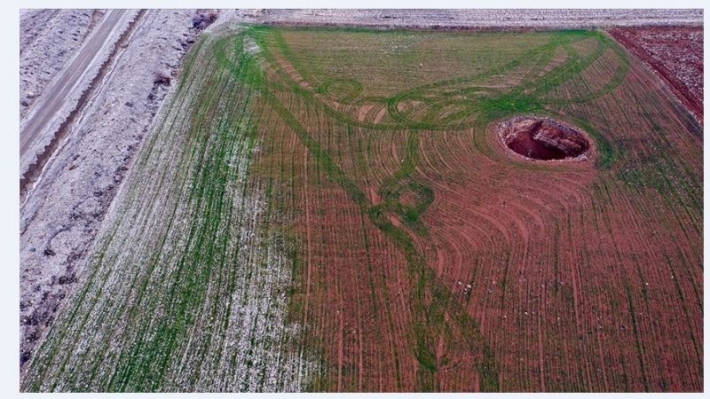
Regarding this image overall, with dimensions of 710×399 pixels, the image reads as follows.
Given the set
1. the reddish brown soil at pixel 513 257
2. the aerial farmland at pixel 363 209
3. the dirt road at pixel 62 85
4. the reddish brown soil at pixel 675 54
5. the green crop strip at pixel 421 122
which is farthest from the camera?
the reddish brown soil at pixel 675 54

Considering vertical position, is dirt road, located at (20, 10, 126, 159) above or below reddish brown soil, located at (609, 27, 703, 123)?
below

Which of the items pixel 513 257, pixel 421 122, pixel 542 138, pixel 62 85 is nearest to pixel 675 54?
pixel 542 138

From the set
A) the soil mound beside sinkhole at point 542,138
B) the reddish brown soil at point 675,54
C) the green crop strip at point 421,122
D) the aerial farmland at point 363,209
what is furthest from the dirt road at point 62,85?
the reddish brown soil at point 675,54

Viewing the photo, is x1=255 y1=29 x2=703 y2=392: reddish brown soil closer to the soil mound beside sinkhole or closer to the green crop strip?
the soil mound beside sinkhole

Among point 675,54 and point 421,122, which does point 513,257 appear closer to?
point 421,122

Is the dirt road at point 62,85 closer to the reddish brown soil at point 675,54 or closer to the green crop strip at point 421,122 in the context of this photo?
the green crop strip at point 421,122

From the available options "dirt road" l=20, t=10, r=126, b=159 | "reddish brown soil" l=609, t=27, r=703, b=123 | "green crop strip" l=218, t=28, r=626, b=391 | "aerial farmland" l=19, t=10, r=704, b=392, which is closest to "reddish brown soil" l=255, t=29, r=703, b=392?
"aerial farmland" l=19, t=10, r=704, b=392

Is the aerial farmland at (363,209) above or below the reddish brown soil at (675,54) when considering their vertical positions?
below
